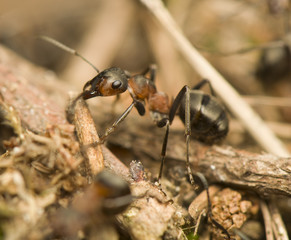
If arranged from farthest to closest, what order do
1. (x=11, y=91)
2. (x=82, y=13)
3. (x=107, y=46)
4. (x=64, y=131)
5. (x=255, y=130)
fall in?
(x=82, y=13), (x=107, y=46), (x=255, y=130), (x=11, y=91), (x=64, y=131)

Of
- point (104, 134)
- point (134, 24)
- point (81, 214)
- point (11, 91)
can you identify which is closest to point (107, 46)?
point (134, 24)

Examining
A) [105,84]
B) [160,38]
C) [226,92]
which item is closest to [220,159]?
[226,92]

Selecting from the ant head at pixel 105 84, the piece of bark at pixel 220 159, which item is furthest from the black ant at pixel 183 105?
the piece of bark at pixel 220 159

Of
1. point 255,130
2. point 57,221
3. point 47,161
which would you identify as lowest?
point 57,221

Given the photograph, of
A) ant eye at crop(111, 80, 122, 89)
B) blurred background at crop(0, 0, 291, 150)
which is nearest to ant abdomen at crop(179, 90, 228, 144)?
ant eye at crop(111, 80, 122, 89)

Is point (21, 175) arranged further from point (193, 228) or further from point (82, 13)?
point (82, 13)

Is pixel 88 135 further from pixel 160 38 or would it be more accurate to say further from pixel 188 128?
pixel 160 38
